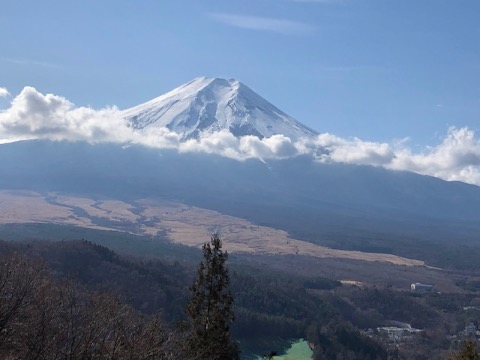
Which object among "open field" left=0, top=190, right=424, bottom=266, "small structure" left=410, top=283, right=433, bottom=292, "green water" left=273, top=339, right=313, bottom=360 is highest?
"open field" left=0, top=190, right=424, bottom=266

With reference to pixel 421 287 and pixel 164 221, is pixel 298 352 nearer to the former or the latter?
pixel 421 287

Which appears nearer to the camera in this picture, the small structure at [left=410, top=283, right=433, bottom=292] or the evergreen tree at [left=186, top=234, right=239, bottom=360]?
the evergreen tree at [left=186, top=234, right=239, bottom=360]

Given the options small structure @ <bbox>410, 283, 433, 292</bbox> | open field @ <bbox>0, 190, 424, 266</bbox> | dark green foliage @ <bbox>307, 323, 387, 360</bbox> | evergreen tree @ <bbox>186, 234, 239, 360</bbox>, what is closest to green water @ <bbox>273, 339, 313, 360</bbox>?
dark green foliage @ <bbox>307, 323, 387, 360</bbox>

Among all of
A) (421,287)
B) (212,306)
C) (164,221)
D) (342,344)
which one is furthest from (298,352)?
(164,221)

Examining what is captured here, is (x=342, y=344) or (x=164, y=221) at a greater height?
(x=164, y=221)

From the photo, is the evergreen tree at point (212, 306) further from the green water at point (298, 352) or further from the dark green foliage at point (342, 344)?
the dark green foliage at point (342, 344)

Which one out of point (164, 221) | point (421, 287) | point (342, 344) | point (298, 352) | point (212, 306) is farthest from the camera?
point (164, 221)

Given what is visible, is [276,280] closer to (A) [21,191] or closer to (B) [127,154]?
(A) [21,191]

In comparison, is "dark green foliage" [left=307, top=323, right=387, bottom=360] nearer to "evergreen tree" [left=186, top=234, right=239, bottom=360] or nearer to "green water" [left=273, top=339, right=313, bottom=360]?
"green water" [left=273, top=339, right=313, bottom=360]
